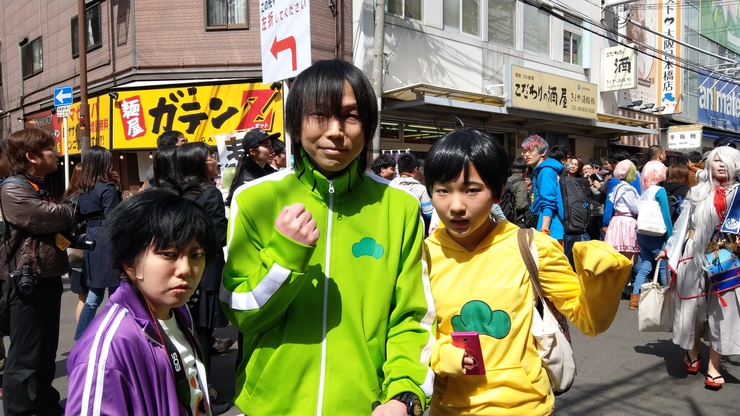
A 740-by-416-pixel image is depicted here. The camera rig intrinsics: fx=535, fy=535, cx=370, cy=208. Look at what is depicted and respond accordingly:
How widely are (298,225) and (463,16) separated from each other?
12.7 m

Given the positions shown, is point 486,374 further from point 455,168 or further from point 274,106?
point 274,106

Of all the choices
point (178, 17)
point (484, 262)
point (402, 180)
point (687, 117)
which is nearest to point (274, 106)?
point (178, 17)

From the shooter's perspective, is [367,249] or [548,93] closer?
[367,249]

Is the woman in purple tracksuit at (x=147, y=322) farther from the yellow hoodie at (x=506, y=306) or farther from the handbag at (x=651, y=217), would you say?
the handbag at (x=651, y=217)

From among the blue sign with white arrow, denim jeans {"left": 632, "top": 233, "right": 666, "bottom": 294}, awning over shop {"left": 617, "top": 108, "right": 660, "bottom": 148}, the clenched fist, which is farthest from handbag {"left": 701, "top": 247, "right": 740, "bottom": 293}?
awning over shop {"left": 617, "top": 108, "right": 660, "bottom": 148}

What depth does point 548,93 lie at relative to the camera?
44.9 ft

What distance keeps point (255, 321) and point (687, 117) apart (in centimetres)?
2521

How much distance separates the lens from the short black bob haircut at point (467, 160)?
6.10 feet

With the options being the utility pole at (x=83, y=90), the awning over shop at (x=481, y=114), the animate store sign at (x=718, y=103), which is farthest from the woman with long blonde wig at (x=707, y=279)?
the animate store sign at (x=718, y=103)

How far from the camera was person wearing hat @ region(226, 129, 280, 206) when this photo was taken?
4277mm

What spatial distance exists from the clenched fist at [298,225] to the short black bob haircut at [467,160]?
0.67 metres

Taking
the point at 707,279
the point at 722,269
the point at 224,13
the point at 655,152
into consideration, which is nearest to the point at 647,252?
the point at 655,152

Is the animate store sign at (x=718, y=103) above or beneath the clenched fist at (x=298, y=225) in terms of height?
above

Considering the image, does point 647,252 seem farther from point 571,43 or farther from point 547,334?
point 571,43
